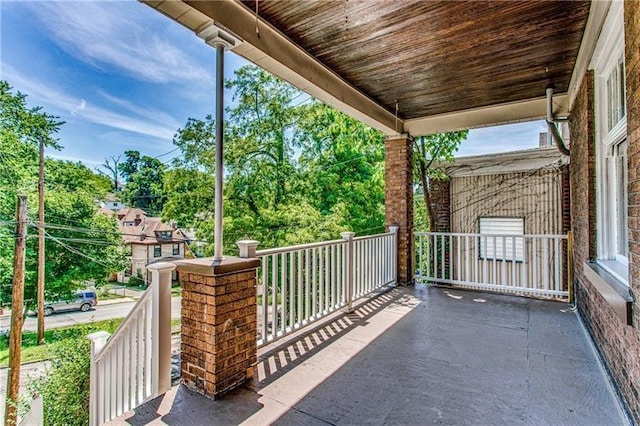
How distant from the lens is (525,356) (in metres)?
2.81

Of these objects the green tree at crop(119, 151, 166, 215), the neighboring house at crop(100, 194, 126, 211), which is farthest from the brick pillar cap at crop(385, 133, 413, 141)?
the neighboring house at crop(100, 194, 126, 211)

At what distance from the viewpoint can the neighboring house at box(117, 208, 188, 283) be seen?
14152mm

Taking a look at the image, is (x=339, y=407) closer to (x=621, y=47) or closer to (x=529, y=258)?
(x=621, y=47)

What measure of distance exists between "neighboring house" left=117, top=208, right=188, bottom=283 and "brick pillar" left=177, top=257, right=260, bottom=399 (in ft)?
40.1

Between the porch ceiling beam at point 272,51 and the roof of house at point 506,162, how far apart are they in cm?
356

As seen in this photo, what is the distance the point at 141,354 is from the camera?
2.26m

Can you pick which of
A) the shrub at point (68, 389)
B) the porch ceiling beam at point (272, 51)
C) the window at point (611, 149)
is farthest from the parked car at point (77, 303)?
the window at point (611, 149)

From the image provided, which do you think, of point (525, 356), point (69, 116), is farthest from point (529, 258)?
point (69, 116)

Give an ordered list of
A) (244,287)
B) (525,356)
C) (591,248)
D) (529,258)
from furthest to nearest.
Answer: (529,258), (591,248), (525,356), (244,287)

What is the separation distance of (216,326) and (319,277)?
1.69m

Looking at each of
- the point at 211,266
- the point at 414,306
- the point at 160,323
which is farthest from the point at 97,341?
the point at 414,306

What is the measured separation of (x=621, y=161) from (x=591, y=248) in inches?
38.4

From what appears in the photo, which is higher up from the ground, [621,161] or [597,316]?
[621,161]

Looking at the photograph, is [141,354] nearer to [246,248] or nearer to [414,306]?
[246,248]
